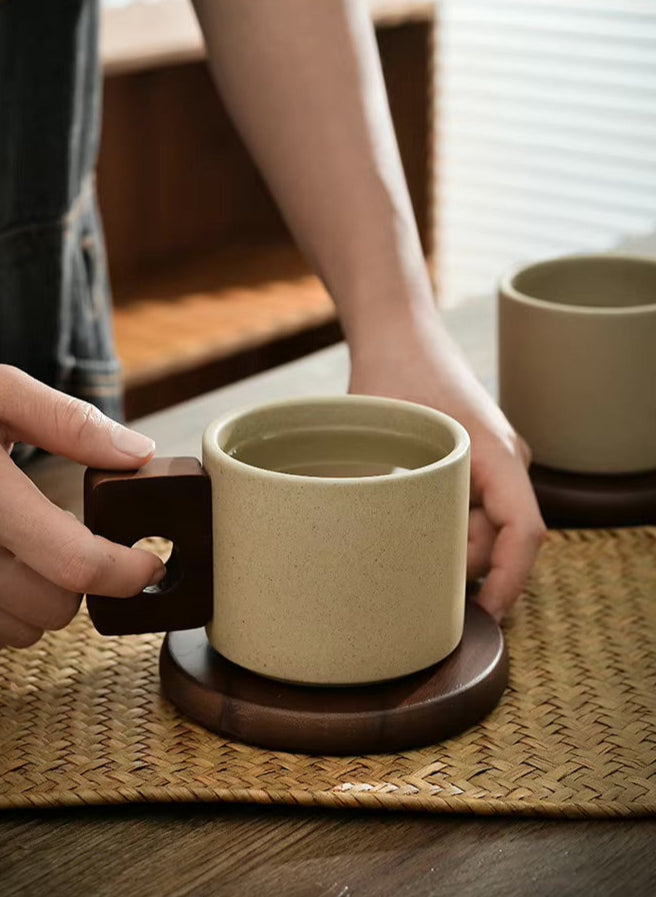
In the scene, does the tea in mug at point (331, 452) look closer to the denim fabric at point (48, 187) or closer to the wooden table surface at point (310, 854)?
the wooden table surface at point (310, 854)

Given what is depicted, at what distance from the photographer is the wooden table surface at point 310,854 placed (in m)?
0.55

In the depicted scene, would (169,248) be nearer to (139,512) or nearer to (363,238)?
(363,238)

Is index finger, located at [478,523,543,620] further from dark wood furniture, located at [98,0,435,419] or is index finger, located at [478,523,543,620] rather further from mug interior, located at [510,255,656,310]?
dark wood furniture, located at [98,0,435,419]

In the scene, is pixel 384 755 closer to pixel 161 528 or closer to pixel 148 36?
pixel 161 528

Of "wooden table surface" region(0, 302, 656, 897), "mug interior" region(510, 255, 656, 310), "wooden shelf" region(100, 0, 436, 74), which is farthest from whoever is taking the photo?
"wooden shelf" region(100, 0, 436, 74)

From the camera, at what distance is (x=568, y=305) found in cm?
98

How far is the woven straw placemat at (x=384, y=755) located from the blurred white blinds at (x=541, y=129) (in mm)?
2512

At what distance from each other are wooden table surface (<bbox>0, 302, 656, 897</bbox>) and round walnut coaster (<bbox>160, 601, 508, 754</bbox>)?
0.13 feet

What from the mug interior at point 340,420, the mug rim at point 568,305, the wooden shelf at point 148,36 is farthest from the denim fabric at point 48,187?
the wooden shelf at point 148,36

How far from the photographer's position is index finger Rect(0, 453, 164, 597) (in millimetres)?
616

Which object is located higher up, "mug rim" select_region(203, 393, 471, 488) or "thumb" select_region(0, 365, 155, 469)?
"thumb" select_region(0, 365, 155, 469)

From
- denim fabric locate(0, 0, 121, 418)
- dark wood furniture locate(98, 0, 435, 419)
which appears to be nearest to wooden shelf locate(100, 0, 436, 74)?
dark wood furniture locate(98, 0, 435, 419)

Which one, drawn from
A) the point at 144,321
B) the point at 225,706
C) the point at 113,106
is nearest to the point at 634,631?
the point at 225,706

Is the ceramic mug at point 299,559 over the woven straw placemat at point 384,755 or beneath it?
over
